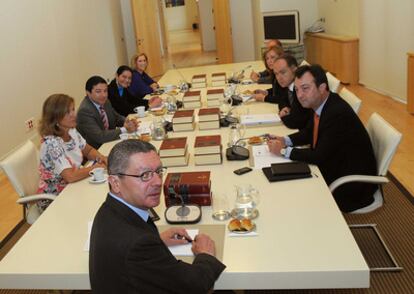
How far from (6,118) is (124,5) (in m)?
6.31

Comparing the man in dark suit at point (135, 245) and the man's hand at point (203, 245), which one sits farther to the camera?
the man's hand at point (203, 245)

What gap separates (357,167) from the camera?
246 cm

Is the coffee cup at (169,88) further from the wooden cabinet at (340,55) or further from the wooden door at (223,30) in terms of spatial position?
the wooden door at (223,30)

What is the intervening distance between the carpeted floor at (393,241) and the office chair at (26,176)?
1.69 ft

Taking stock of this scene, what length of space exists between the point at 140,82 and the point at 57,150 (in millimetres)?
2971

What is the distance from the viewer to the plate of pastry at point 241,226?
1.76 m

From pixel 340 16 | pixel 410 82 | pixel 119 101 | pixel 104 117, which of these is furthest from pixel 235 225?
pixel 340 16

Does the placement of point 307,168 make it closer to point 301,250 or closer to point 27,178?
point 301,250

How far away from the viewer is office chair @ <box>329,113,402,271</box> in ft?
7.50

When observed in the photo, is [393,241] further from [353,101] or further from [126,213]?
[126,213]

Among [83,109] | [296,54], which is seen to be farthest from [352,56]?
[83,109]

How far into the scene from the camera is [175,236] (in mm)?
1725

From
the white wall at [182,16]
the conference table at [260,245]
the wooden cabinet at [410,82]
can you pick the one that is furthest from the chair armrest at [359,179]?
the white wall at [182,16]

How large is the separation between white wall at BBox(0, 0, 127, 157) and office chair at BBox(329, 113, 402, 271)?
4001 millimetres
